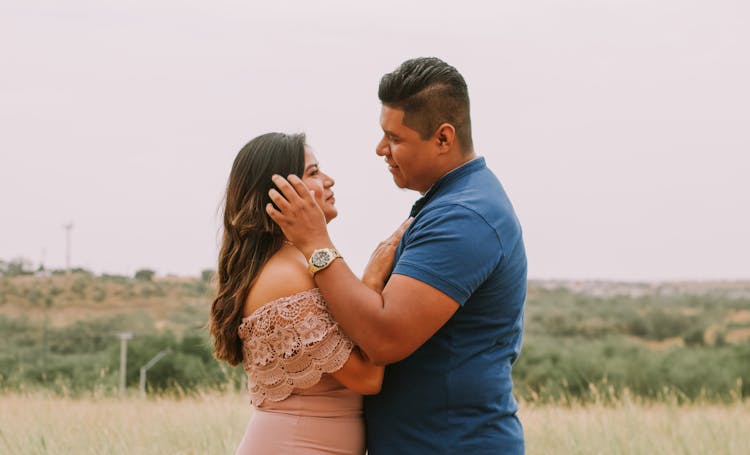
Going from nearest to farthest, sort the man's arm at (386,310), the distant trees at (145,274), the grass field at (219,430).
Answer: the man's arm at (386,310) < the grass field at (219,430) < the distant trees at (145,274)

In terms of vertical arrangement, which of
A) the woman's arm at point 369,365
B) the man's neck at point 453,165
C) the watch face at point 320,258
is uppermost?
the man's neck at point 453,165

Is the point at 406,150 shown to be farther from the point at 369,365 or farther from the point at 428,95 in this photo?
the point at 369,365

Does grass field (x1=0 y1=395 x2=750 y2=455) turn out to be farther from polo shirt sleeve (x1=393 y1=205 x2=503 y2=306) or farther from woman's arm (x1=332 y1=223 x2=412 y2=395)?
polo shirt sleeve (x1=393 y1=205 x2=503 y2=306)

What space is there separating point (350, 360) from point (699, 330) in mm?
47266

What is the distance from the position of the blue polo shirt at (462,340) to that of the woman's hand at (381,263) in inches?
1.7

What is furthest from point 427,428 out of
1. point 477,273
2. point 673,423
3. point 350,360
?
point 673,423

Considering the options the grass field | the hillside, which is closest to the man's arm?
the grass field

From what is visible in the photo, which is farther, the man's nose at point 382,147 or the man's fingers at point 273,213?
the man's nose at point 382,147

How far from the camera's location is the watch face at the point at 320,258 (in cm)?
333

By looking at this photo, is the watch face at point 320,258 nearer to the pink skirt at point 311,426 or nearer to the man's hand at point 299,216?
the man's hand at point 299,216

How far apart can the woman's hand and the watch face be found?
7.0 inches

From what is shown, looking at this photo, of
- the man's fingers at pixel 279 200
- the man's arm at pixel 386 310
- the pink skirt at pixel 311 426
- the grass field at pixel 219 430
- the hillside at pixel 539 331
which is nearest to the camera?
the man's arm at pixel 386 310

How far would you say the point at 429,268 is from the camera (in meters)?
3.24

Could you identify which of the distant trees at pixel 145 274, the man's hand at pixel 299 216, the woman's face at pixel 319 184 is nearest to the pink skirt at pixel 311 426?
the man's hand at pixel 299 216
